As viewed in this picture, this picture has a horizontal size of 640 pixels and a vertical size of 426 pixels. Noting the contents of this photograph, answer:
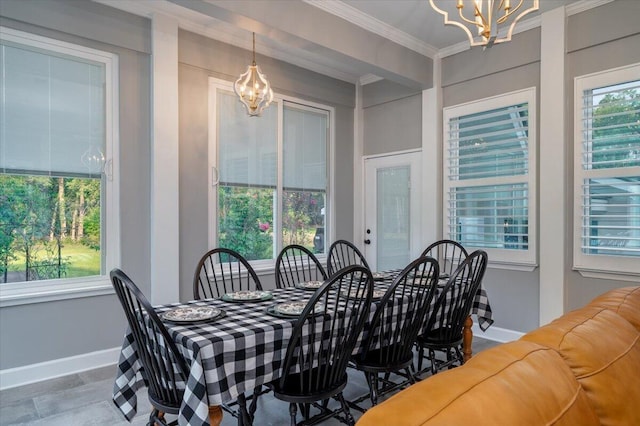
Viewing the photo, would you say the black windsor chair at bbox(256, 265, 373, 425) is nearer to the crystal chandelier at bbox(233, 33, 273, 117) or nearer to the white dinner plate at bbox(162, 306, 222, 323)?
the white dinner plate at bbox(162, 306, 222, 323)

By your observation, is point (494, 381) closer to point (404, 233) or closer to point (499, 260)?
point (499, 260)

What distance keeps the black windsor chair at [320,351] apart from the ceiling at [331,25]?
7.36 ft

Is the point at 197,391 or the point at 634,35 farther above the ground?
the point at 634,35

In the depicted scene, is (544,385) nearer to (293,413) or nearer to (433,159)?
(293,413)

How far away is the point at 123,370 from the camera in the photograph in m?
2.01

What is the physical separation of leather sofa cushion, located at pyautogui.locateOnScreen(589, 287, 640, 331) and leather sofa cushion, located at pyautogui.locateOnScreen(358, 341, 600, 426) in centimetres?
63

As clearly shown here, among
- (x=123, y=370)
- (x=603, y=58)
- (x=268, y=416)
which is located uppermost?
(x=603, y=58)

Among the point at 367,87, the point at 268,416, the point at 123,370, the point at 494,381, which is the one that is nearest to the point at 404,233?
the point at 367,87

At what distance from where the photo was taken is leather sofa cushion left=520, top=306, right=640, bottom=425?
991 millimetres

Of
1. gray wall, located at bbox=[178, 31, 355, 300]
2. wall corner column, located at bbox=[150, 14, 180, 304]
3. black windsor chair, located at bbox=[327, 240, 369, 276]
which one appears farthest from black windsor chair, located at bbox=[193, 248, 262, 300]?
black windsor chair, located at bbox=[327, 240, 369, 276]

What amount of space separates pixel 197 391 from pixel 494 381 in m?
1.20

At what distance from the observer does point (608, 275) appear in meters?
3.34

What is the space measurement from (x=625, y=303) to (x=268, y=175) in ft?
11.6

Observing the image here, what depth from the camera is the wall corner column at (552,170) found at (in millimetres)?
3535
